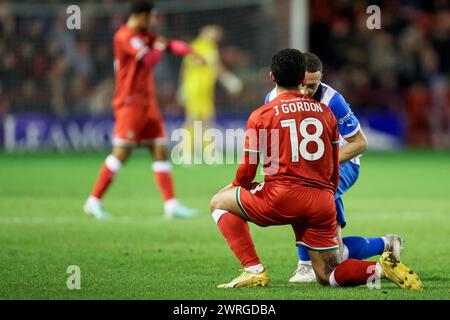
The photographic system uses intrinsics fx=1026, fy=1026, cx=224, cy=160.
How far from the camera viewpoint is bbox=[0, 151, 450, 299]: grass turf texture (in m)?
7.03

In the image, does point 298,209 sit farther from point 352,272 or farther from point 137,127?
point 137,127

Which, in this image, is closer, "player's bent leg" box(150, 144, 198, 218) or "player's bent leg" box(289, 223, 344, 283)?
"player's bent leg" box(289, 223, 344, 283)

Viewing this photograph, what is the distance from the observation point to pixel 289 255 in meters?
9.06

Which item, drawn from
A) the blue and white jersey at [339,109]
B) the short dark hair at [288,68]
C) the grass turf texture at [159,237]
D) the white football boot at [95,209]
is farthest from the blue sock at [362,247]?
the white football boot at [95,209]

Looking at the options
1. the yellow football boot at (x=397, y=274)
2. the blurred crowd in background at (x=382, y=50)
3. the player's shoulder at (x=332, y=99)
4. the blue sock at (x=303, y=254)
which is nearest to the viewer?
the yellow football boot at (x=397, y=274)

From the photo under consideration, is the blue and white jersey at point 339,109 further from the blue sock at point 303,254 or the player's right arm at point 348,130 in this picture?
the blue sock at point 303,254

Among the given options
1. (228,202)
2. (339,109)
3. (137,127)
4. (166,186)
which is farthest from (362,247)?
(137,127)

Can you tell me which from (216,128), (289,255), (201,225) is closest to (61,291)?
(289,255)

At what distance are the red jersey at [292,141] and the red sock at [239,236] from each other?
0.30m

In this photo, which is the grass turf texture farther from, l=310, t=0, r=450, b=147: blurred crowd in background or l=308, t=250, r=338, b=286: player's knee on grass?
l=310, t=0, r=450, b=147: blurred crowd in background

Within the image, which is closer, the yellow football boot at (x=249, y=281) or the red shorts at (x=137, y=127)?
the yellow football boot at (x=249, y=281)

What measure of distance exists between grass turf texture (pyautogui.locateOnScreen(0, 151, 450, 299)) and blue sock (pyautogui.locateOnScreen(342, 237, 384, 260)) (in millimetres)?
407

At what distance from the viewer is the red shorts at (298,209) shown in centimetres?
689

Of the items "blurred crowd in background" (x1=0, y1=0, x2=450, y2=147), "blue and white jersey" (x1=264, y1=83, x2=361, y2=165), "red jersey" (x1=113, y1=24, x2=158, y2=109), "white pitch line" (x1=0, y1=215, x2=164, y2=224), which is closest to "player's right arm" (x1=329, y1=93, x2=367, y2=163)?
"blue and white jersey" (x1=264, y1=83, x2=361, y2=165)
